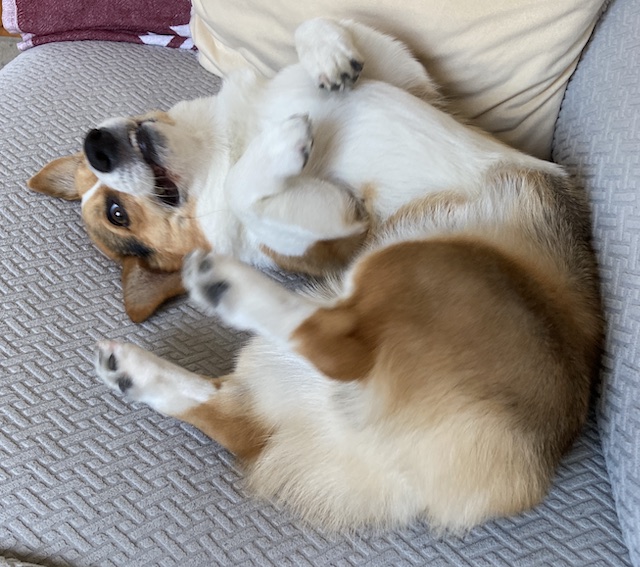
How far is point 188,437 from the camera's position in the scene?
1475 mm

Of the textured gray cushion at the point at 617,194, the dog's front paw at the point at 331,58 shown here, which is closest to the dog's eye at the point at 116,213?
the dog's front paw at the point at 331,58

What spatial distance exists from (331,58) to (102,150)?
61 cm

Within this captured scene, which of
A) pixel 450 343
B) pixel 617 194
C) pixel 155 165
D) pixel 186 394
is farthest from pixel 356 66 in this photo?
pixel 186 394

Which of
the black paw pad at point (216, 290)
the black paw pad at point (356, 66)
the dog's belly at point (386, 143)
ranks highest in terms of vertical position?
the black paw pad at point (356, 66)

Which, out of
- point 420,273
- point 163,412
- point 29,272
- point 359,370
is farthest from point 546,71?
point 29,272

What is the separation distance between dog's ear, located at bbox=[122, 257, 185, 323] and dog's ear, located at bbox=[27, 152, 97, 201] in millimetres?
306

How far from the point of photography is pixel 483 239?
1.46 meters

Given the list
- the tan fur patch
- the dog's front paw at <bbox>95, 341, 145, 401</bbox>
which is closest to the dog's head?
the dog's front paw at <bbox>95, 341, 145, 401</bbox>

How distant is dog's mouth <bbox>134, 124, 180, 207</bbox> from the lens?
5.65 feet

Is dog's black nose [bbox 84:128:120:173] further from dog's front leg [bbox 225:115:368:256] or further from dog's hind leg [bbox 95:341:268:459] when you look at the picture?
dog's hind leg [bbox 95:341:268:459]

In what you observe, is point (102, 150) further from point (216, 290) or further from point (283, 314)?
point (283, 314)

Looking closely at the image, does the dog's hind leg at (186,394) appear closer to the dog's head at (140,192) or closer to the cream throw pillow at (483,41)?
the dog's head at (140,192)

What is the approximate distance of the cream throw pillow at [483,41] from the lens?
5.65 ft

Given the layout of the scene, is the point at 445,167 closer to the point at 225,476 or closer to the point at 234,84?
the point at 234,84
